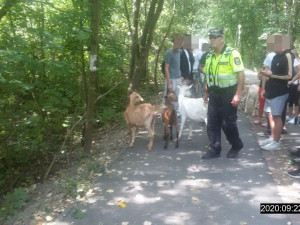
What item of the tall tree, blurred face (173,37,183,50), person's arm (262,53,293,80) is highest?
the tall tree

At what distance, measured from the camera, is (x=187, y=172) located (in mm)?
5523

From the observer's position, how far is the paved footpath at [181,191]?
4051 millimetres

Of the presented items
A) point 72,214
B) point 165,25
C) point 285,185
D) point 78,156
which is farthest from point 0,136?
point 165,25

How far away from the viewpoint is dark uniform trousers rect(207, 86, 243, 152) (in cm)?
560

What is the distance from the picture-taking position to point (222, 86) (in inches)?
219

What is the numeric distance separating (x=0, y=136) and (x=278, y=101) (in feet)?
18.5

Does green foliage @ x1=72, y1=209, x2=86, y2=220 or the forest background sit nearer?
green foliage @ x1=72, y1=209, x2=86, y2=220

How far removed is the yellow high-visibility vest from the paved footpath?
5.02 feet

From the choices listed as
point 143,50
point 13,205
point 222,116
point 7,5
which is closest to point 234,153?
point 222,116

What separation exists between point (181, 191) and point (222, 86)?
200cm

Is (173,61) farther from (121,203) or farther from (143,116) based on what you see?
(121,203)

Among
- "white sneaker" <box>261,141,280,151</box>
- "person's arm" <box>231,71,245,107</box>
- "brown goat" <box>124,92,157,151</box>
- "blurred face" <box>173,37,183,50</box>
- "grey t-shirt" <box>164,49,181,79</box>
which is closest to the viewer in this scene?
"person's arm" <box>231,71,245,107</box>

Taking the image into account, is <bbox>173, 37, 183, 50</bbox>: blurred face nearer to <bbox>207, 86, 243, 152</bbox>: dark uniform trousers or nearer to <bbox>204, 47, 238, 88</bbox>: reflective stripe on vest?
<bbox>204, 47, 238, 88</bbox>: reflective stripe on vest

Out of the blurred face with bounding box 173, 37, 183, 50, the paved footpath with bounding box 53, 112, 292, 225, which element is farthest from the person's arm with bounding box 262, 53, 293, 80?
the blurred face with bounding box 173, 37, 183, 50
